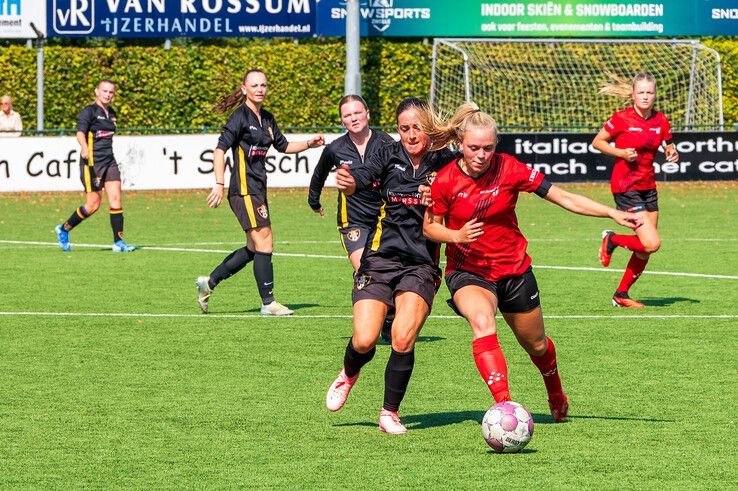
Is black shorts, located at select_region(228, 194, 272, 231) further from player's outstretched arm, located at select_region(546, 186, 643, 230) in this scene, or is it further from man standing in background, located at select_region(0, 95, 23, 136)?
man standing in background, located at select_region(0, 95, 23, 136)

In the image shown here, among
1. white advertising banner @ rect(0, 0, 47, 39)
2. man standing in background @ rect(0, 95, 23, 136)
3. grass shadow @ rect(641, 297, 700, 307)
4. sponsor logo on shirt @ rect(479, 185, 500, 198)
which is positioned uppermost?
white advertising banner @ rect(0, 0, 47, 39)

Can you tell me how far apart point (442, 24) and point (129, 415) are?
27.1m

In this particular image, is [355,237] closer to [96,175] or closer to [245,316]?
[245,316]

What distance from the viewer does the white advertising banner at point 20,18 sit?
32188mm

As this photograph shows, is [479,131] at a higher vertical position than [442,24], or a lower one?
lower

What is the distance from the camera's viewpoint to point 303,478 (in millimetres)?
6266

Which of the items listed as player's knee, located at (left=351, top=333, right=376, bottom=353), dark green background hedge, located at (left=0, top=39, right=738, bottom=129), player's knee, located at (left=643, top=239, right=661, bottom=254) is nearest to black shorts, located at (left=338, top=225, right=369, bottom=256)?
player's knee, located at (left=351, top=333, right=376, bottom=353)

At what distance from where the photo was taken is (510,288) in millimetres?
7301

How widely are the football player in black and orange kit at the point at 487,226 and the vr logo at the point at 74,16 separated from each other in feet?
86.1

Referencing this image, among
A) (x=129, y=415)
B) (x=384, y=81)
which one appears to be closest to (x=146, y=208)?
(x=384, y=81)

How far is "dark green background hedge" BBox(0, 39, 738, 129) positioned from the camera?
107 ft

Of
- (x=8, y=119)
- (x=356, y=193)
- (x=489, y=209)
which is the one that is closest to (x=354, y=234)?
(x=356, y=193)

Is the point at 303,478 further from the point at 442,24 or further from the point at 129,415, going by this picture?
the point at 442,24

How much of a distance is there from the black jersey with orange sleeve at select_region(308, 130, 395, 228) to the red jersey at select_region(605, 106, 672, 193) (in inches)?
127
